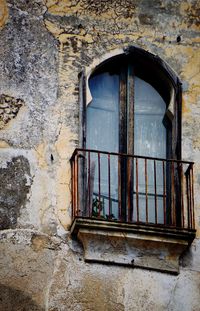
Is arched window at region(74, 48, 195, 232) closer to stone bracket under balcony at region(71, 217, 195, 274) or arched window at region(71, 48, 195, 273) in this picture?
arched window at region(71, 48, 195, 273)

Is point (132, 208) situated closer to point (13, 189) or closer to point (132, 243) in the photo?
point (132, 243)

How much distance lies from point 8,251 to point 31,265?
0.88 ft

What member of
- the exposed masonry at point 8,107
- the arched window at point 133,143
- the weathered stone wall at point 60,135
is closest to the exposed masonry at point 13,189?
the weathered stone wall at point 60,135

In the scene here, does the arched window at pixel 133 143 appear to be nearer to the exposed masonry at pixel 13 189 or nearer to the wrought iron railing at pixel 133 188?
the wrought iron railing at pixel 133 188

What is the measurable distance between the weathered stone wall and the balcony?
137 mm

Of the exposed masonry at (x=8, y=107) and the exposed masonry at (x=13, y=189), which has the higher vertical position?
the exposed masonry at (x=8, y=107)

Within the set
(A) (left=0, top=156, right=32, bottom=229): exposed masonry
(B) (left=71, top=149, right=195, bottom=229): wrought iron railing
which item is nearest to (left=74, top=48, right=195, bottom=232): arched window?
(B) (left=71, top=149, right=195, bottom=229): wrought iron railing

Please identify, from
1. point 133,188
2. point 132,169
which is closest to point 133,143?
point 132,169

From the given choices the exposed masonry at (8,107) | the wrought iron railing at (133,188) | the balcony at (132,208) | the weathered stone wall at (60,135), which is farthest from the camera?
the exposed masonry at (8,107)

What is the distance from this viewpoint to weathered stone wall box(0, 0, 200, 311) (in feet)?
47.6

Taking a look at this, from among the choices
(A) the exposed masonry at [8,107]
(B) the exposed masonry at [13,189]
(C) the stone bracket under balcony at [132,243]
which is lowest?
(C) the stone bracket under balcony at [132,243]

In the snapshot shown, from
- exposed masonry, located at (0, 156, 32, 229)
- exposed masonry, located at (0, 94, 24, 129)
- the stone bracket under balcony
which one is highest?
exposed masonry, located at (0, 94, 24, 129)

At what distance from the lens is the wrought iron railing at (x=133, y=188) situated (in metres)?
15.0

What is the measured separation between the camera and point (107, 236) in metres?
14.6
